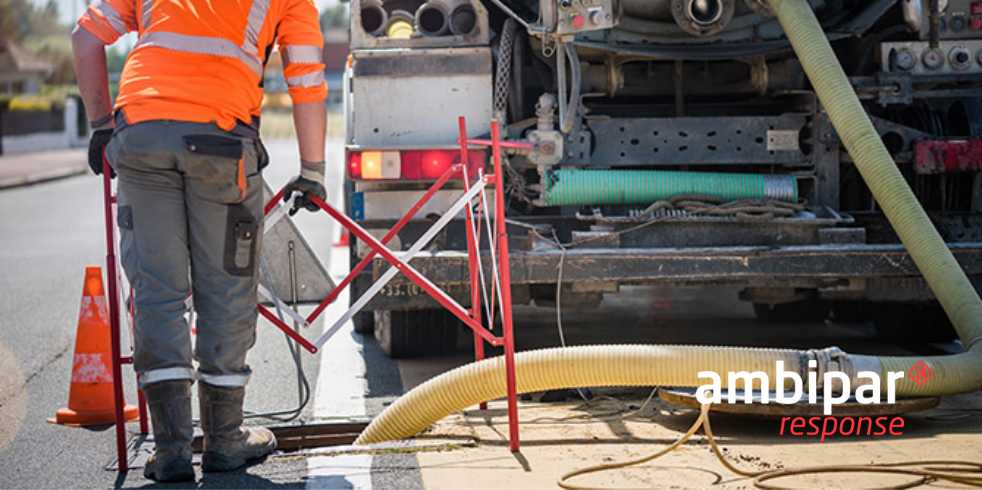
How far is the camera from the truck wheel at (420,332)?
7.17m

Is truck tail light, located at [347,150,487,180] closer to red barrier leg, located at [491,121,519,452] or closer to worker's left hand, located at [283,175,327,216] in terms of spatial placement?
worker's left hand, located at [283,175,327,216]

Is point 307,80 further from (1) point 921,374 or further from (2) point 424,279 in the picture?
(1) point 921,374

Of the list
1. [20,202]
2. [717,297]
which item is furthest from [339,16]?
[717,297]

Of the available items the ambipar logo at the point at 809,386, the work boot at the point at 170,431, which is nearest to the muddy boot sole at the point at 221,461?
the work boot at the point at 170,431

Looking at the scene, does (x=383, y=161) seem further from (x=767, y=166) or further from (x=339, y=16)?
(x=339, y=16)

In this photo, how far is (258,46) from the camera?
4805 mm

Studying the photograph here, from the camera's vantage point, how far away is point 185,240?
15.3 ft

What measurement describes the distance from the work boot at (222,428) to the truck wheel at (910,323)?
4.15 metres

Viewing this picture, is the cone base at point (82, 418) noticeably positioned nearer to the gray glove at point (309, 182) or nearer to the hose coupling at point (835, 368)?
the gray glove at point (309, 182)

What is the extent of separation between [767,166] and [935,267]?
1.46 meters

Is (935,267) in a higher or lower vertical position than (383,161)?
lower

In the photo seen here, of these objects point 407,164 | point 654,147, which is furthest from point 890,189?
point 407,164

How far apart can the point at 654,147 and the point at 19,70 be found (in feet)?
220

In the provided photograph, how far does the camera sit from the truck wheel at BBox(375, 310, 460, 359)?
7.17m
